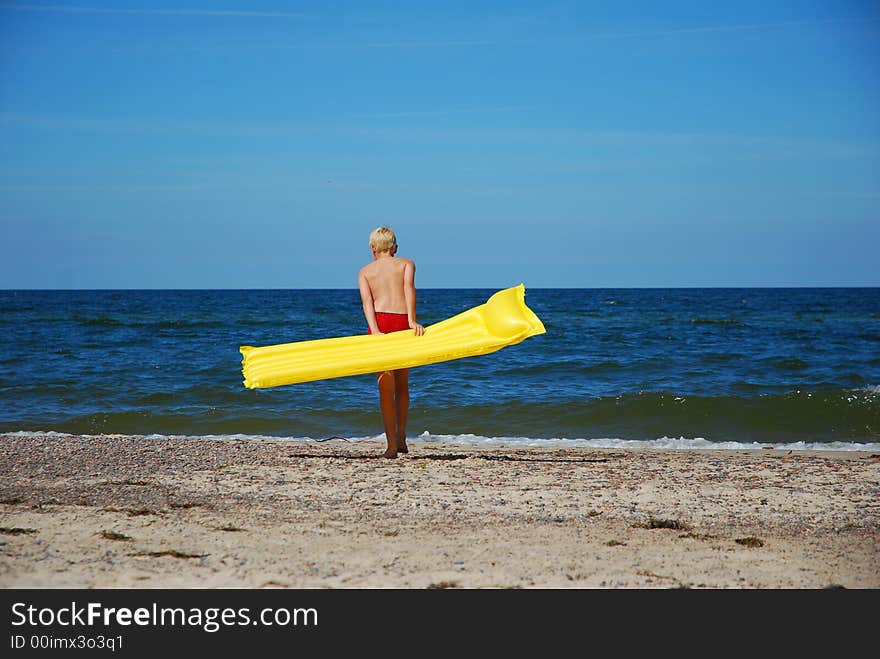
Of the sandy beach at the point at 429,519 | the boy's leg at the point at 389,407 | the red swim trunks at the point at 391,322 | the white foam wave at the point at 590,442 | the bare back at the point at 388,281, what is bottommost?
the white foam wave at the point at 590,442

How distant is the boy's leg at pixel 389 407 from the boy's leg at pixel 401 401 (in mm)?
52

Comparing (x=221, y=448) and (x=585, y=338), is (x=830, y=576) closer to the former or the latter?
(x=221, y=448)

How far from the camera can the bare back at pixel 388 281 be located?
679cm

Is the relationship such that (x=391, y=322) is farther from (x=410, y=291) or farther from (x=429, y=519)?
(x=429, y=519)

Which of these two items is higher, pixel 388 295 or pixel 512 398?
pixel 388 295

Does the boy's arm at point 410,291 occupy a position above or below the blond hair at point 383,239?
below

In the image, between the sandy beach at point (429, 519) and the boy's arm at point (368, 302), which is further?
the boy's arm at point (368, 302)

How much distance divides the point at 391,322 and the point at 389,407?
27.0 inches

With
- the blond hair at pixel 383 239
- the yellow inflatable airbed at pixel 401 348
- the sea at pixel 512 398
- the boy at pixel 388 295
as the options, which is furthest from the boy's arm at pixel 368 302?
the sea at pixel 512 398

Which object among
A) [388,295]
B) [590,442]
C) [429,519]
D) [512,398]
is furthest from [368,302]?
[512,398]

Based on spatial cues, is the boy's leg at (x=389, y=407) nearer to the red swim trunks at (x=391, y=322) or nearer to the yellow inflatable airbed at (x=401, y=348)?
the yellow inflatable airbed at (x=401, y=348)

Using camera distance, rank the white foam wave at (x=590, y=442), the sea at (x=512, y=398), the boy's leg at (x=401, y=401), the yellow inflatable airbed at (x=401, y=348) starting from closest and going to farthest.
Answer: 1. the yellow inflatable airbed at (x=401, y=348)
2. the boy's leg at (x=401, y=401)
3. the white foam wave at (x=590, y=442)
4. the sea at (x=512, y=398)

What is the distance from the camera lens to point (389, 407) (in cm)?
697
